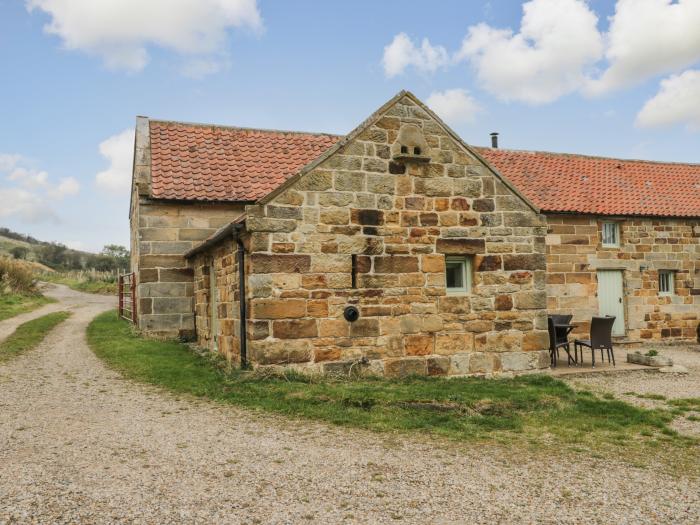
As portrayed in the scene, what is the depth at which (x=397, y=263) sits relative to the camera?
32.5 ft

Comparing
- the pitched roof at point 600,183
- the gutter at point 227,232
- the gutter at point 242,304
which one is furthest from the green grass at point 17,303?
the pitched roof at point 600,183

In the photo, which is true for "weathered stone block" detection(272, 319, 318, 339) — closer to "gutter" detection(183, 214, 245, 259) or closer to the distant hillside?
"gutter" detection(183, 214, 245, 259)

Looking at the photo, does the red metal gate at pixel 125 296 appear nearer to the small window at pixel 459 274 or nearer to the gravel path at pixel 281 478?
the small window at pixel 459 274

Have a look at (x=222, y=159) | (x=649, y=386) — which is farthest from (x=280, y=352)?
(x=222, y=159)

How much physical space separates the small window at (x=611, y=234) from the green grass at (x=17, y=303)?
62.6 feet

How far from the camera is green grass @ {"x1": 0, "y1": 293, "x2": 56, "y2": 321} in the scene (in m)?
20.9

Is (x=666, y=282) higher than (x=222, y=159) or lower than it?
lower

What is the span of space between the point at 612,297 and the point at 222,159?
11.9 meters

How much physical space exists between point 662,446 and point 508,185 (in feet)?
17.8

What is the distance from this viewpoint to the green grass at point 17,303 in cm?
2086

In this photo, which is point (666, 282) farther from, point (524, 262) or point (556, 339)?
point (524, 262)

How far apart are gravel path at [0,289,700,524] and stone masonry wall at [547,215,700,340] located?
37.6 feet

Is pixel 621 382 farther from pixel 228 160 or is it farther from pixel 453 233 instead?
pixel 228 160

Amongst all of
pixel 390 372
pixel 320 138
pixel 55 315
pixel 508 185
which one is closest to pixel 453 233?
pixel 508 185
